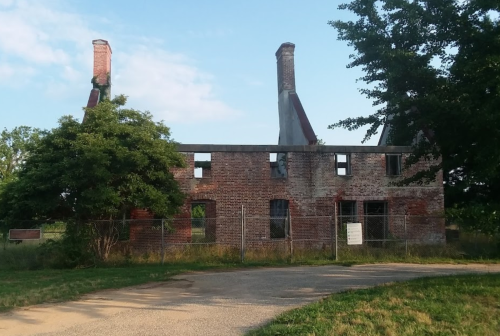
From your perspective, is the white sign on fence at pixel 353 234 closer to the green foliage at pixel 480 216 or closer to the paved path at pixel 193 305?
the paved path at pixel 193 305

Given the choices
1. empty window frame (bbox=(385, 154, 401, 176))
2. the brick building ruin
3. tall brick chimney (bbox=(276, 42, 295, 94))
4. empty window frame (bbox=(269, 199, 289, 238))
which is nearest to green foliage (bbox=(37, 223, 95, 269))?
the brick building ruin

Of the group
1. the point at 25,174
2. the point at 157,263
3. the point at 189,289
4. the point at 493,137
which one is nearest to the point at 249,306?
the point at 189,289

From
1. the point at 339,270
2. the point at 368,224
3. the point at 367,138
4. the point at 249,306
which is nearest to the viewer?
the point at 249,306

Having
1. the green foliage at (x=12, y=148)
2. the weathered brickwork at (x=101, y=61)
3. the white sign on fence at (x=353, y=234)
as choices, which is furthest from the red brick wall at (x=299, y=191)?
the green foliage at (x=12, y=148)

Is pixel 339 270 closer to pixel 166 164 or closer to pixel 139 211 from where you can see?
pixel 166 164

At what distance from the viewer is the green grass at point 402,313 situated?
290 inches

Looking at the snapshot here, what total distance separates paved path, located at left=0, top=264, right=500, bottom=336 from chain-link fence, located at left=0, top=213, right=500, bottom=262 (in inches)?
165

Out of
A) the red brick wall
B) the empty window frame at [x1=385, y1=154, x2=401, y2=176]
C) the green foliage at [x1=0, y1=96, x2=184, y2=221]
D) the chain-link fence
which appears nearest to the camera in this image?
the green foliage at [x1=0, y1=96, x2=184, y2=221]

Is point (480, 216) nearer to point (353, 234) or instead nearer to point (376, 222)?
point (353, 234)

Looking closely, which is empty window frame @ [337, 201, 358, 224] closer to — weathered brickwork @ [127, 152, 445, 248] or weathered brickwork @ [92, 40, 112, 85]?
weathered brickwork @ [127, 152, 445, 248]

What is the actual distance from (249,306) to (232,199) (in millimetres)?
12021

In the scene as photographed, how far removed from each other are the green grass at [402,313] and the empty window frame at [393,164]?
12.7 m

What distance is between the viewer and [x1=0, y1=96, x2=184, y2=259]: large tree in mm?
16406

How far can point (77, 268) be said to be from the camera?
16.9 meters
